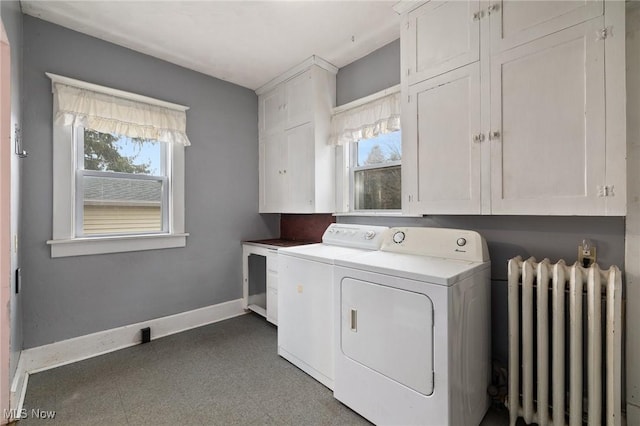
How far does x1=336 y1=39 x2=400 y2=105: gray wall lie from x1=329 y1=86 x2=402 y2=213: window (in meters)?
0.16

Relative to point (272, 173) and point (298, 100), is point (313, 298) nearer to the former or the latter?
point (272, 173)

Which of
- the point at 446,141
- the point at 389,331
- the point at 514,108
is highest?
the point at 514,108

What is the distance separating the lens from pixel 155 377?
2053 mm

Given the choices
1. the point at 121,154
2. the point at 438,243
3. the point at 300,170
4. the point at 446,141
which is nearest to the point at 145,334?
the point at 121,154

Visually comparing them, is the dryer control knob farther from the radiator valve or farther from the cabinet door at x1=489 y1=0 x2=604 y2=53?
the cabinet door at x1=489 y1=0 x2=604 y2=53

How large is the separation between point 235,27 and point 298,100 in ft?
2.77

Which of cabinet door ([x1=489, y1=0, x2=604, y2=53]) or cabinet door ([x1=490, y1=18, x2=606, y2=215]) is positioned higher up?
cabinet door ([x1=489, y1=0, x2=604, y2=53])

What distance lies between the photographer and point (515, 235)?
1787mm

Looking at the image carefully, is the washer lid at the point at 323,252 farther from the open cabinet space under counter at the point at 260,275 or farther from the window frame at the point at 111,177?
the window frame at the point at 111,177

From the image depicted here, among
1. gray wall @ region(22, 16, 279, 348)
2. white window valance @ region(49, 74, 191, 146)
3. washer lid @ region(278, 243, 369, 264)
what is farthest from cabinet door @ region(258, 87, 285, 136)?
washer lid @ region(278, 243, 369, 264)

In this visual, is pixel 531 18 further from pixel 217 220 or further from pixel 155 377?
pixel 155 377

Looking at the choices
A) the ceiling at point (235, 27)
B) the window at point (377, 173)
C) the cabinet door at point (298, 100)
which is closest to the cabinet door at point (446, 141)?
the window at point (377, 173)

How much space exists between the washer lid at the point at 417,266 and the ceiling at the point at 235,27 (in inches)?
69.0

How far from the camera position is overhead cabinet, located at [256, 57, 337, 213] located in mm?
2742
